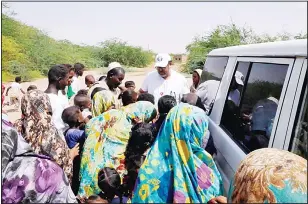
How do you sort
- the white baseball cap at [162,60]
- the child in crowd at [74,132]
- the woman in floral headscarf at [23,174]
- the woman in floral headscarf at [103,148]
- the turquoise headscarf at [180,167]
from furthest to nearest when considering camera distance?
1. the white baseball cap at [162,60]
2. the child in crowd at [74,132]
3. the woman in floral headscarf at [103,148]
4. the turquoise headscarf at [180,167]
5. the woman in floral headscarf at [23,174]

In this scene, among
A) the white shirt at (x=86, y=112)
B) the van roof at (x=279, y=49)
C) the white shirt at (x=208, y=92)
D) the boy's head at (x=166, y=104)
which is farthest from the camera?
the white shirt at (x=86, y=112)

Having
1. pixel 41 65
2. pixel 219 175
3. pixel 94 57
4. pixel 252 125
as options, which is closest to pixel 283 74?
pixel 252 125

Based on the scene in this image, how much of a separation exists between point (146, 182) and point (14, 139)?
960 mm

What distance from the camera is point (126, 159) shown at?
3205mm

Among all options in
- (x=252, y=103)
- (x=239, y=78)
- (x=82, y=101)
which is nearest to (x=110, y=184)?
(x=252, y=103)

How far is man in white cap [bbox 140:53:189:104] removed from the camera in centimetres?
479

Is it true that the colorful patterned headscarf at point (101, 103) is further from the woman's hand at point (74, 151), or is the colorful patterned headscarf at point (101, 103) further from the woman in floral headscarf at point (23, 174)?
the woman in floral headscarf at point (23, 174)

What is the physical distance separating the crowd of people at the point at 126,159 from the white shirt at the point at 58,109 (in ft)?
0.04

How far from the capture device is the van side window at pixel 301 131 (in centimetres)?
172

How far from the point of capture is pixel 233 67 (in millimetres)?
3164

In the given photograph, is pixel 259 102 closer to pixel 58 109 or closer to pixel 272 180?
pixel 272 180

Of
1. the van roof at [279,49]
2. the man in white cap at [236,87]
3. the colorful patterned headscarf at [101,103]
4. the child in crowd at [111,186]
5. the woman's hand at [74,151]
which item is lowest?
the child in crowd at [111,186]

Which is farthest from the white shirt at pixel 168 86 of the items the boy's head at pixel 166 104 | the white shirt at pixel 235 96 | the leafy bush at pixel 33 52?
the leafy bush at pixel 33 52

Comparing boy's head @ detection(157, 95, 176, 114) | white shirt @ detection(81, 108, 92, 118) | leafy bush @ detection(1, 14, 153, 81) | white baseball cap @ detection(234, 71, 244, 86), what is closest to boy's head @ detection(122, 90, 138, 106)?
boy's head @ detection(157, 95, 176, 114)
